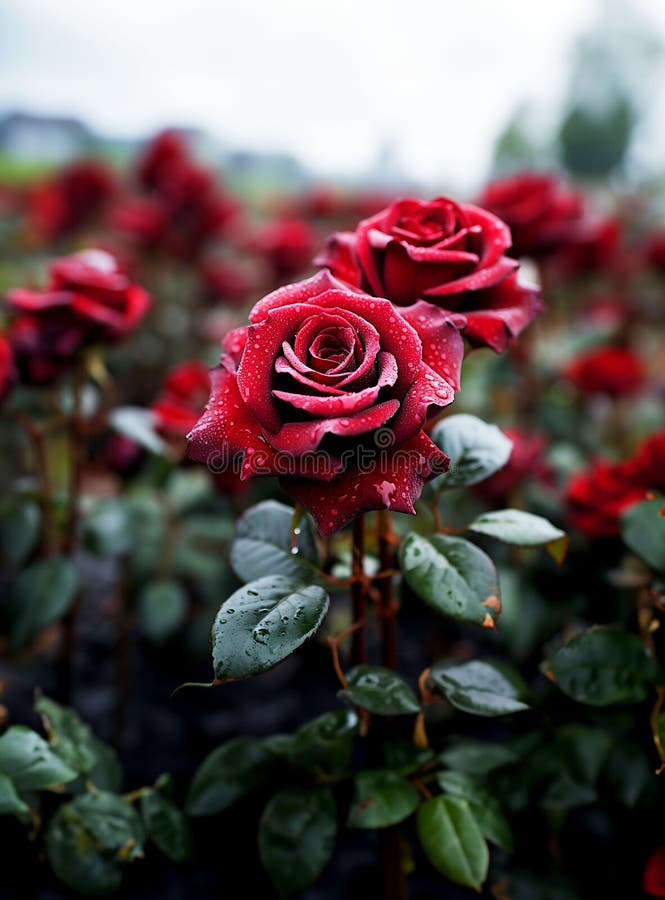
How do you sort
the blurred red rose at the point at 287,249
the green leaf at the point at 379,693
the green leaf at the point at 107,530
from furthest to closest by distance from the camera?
1. the blurred red rose at the point at 287,249
2. the green leaf at the point at 107,530
3. the green leaf at the point at 379,693

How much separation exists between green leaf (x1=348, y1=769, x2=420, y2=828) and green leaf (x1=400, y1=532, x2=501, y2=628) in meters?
0.14

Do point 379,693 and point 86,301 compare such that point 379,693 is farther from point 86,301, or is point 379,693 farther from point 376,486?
point 86,301

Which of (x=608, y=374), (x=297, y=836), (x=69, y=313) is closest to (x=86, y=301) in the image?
(x=69, y=313)

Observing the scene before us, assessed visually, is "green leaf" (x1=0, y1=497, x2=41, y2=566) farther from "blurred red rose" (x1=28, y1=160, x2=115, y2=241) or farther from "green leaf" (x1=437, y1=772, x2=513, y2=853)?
"blurred red rose" (x1=28, y1=160, x2=115, y2=241)

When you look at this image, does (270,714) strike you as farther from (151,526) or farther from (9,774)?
(9,774)

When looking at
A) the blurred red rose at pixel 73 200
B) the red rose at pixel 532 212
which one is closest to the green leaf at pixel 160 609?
the red rose at pixel 532 212

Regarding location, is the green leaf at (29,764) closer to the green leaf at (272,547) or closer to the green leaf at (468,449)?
the green leaf at (272,547)

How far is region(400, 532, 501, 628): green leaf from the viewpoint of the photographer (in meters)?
0.40

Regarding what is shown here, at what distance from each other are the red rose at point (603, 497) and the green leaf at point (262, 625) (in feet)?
1.02

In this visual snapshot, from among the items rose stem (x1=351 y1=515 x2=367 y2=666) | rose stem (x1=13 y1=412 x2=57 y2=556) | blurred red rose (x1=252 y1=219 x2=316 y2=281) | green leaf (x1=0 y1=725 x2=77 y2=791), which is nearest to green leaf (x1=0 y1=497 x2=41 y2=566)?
rose stem (x1=13 y1=412 x2=57 y2=556)

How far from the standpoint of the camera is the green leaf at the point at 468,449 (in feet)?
1.55

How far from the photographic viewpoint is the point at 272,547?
1.56ft

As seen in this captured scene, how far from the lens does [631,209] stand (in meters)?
2.07

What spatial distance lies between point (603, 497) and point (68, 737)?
18.6 inches
